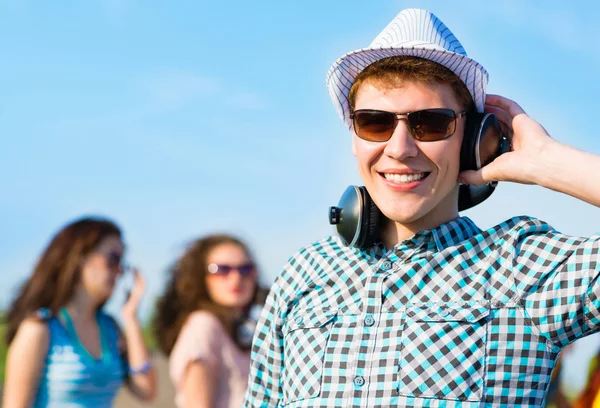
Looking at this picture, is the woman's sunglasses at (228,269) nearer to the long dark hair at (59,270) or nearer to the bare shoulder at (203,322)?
the bare shoulder at (203,322)

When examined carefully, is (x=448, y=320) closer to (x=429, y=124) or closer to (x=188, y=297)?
(x=429, y=124)

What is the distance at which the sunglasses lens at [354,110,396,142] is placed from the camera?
8.20ft

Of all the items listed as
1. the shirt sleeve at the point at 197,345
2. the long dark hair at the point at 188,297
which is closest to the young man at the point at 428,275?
the shirt sleeve at the point at 197,345

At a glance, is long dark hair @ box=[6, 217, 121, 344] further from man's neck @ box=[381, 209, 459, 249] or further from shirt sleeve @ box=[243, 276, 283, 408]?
man's neck @ box=[381, 209, 459, 249]

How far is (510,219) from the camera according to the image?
2.51m

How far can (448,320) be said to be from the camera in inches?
93.6

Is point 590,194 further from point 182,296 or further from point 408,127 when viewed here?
point 182,296

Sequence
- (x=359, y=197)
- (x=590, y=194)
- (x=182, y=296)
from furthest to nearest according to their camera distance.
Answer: (x=182, y=296) → (x=359, y=197) → (x=590, y=194)

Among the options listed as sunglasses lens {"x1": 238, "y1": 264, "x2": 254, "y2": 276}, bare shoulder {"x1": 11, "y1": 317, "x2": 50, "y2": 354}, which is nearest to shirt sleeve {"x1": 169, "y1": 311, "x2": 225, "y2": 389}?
sunglasses lens {"x1": 238, "y1": 264, "x2": 254, "y2": 276}

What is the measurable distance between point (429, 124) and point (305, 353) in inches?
29.9

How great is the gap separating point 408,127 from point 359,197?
30 cm

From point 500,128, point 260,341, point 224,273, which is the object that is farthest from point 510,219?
point 224,273

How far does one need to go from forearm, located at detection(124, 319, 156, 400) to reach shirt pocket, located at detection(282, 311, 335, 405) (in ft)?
14.4

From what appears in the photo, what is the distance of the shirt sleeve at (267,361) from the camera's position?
2.71 metres
